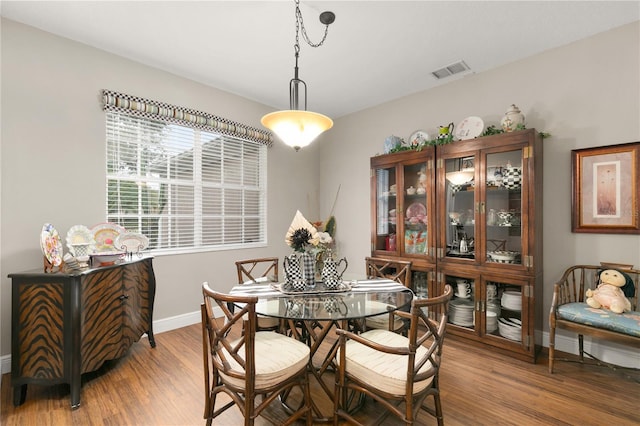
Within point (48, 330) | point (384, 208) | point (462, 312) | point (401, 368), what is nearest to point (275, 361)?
point (401, 368)

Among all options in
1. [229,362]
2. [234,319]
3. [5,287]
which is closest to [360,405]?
[229,362]

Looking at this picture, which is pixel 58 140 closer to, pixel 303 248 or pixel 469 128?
pixel 303 248

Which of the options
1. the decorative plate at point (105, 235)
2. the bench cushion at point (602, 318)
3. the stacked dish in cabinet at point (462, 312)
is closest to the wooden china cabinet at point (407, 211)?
the stacked dish in cabinet at point (462, 312)

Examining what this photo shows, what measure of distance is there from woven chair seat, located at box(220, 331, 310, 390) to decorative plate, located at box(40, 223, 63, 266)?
5.07 feet

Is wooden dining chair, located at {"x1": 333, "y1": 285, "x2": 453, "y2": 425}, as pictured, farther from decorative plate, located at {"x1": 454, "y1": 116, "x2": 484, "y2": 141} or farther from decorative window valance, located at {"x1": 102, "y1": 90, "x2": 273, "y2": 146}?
decorative window valance, located at {"x1": 102, "y1": 90, "x2": 273, "y2": 146}

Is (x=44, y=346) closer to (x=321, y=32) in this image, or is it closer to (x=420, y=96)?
(x=321, y=32)

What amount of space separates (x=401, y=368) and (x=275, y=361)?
0.66 m

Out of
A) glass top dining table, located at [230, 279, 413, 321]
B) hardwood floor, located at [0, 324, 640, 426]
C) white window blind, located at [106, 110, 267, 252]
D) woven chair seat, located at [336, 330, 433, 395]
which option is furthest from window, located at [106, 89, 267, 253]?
woven chair seat, located at [336, 330, 433, 395]

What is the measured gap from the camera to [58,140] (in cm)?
249

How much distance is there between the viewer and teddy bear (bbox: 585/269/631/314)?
2.16 metres

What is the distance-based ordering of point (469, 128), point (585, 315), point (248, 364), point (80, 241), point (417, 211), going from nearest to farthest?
1. point (248, 364)
2. point (585, 315)
3. point (80, 241)
4. point (469, 128)
5. point (417, 211)

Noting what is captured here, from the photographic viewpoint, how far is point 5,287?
226cm

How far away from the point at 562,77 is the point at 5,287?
5.03 meters

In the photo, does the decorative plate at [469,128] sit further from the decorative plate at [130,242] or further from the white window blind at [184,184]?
the decorative plate at [130,242]
